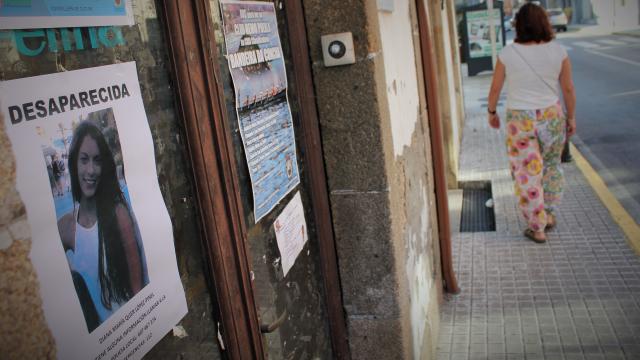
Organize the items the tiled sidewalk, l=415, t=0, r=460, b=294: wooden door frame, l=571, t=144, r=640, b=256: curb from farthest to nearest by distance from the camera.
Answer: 1. l=571, t=144, r=640, b=256: curb
2. l=415, t=0, r=460, b=294: wooden door frame
3. the tiled sidewalk

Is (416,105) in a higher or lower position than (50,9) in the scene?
lower

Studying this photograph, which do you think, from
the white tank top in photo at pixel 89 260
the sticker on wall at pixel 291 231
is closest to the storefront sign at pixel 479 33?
the sticker on wall at pixel 291 231

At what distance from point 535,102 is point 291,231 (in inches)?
127

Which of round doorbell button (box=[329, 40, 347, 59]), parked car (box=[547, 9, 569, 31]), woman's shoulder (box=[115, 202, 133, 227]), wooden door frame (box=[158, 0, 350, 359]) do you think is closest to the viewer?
woman's shoulder (box=[115, 202, 133, 227])

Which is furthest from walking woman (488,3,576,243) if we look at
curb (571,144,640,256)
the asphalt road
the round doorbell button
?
the round doorbell button

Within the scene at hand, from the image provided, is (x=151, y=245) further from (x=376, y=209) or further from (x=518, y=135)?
(x=518, y=135)

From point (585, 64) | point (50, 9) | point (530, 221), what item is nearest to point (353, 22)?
point (50, 9)

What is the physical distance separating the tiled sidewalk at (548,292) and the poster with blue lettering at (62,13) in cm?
304

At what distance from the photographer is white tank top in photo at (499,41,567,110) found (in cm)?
493

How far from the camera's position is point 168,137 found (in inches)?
60.7

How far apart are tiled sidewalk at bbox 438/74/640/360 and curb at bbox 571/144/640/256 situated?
7 cm

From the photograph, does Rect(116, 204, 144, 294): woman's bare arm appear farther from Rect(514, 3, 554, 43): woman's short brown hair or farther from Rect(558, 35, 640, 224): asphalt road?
Rect(558, 35, 640, 224): asphalt road

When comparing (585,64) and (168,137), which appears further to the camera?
(585,64)

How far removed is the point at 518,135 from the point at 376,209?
271 centimetres
